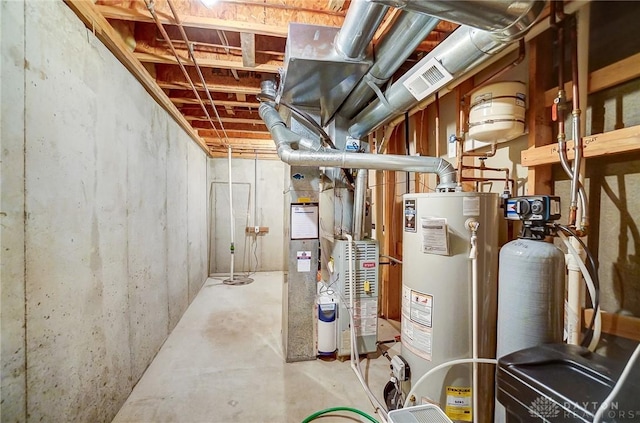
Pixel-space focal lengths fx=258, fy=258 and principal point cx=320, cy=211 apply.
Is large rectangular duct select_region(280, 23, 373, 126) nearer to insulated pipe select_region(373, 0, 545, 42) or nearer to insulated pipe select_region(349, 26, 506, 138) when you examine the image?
insulated pipe select_region(349, 26, 506, 138)

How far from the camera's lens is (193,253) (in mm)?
3926

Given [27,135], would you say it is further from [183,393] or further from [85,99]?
[183,393]

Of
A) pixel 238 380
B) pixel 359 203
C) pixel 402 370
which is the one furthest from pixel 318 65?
pixel 238 380

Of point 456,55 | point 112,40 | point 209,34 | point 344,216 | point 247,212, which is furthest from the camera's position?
point 247,212

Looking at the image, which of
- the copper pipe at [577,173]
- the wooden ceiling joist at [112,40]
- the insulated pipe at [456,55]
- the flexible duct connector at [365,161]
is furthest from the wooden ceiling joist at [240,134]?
the copper pipe at [577,173]

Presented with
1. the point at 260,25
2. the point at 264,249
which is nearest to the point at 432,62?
the point at 260,25

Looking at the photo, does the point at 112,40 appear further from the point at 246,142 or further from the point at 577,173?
the point at 246,142

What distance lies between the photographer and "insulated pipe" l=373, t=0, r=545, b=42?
827 mm

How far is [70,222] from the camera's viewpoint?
1300 millimetres

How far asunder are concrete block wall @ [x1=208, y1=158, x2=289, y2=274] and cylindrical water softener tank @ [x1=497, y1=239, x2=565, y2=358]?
14.9ft

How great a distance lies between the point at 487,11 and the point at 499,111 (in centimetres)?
79

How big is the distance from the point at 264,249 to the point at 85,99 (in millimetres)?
4399

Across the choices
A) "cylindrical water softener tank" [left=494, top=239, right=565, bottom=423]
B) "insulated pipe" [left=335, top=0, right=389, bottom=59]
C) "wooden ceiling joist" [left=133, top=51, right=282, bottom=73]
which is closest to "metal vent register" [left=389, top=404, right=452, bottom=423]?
"cylindrical water softener tank" [left=494, top=239, right=565, bottom=423]

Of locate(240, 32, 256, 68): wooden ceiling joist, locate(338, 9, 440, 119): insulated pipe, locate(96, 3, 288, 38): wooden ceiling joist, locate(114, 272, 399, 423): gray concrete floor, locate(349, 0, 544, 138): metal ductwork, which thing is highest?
locate(240, 32, 256, 68): wooden ceiling joist
